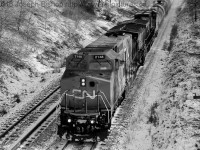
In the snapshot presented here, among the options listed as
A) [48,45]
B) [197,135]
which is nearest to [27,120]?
[197,135]

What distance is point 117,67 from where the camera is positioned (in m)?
15.5

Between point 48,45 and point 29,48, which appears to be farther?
point 48,45

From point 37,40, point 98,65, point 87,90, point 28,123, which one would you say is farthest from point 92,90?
point 37,40

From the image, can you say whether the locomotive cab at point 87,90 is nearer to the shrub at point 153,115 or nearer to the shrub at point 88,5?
the shrub at point 153,115

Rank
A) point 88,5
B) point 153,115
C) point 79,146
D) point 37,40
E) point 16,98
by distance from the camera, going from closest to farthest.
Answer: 1. point 79,146
2. point 153,115
3. point 16,98
4. point 37,40
5. point 88,5

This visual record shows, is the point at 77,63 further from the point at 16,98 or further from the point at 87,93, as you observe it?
the point at 16,98

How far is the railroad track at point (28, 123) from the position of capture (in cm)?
1498

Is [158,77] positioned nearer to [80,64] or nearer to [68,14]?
[80,64]

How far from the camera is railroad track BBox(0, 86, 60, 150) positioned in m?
15.0

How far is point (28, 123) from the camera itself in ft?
56.2

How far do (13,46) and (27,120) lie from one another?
12.9 m

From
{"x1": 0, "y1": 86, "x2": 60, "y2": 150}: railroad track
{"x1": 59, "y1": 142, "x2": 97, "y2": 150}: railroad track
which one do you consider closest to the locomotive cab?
{"x1": 59, "y1": 142, "x2": 97, "y2": 150}: railroad track

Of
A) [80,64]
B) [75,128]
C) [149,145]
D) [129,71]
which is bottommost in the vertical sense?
[149,145]

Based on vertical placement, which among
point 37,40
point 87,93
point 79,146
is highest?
point 37,40
